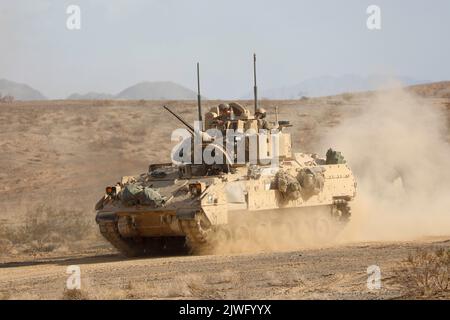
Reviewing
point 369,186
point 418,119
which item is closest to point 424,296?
point 369,186

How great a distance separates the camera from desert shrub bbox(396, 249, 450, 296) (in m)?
13.1

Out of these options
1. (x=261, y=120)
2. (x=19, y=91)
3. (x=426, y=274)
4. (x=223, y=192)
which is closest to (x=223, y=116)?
(x=261, y=120)

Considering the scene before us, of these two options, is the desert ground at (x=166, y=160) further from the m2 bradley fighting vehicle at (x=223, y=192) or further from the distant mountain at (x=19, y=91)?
the distant mountain at (x=19, y=91)

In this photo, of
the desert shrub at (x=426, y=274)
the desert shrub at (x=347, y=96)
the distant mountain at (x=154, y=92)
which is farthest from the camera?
the distant mountain at (x=154, y=92)

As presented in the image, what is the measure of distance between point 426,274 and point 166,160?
33.9m

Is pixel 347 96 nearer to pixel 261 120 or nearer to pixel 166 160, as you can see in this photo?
pixel 166 160

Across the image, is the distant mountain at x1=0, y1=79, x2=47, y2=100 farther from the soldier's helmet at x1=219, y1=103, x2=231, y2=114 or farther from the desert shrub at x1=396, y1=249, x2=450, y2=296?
the desert shrub at x1=396, y1=249, x2=450, y2=296

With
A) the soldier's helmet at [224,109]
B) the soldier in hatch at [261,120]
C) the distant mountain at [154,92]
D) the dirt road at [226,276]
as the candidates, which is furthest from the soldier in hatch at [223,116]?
the distant mountain at [154,92]

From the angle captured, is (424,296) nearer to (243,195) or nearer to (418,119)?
(243,195)

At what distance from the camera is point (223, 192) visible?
2111 centimetres

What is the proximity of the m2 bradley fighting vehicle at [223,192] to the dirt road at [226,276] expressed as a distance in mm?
707

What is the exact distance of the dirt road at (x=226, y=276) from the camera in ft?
45.8

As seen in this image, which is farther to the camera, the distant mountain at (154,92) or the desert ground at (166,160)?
the distant mountain at (154,92)

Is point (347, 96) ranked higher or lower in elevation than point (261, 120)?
higher
